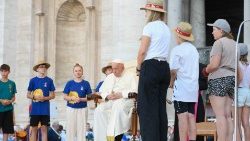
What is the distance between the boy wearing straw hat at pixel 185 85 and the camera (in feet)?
30.6

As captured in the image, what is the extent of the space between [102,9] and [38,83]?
9.62 m

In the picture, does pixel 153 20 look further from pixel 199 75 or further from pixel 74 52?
pixel 74 52

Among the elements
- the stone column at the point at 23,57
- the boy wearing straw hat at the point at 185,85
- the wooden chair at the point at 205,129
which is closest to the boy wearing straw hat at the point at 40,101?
the wooden chair at the point at 205,129

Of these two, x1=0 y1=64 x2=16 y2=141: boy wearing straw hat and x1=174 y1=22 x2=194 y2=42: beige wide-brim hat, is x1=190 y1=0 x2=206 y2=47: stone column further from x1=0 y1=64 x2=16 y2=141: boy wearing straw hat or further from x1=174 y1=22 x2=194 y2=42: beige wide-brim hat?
x1=174 y1=22 x2=194 y2=42: beige wide-brim hat

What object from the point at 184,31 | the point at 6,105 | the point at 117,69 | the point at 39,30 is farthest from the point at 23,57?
the point at 184,31

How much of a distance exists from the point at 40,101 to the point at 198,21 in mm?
9518

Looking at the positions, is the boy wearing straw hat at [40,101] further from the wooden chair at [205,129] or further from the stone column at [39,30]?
the stone column at [39,30]

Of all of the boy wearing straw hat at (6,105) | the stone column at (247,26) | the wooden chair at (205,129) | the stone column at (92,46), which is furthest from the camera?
the stone column at (92,46)

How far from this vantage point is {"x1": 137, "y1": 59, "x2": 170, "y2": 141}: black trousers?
792 centimetres

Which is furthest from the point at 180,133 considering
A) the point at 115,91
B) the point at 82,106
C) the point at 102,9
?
the point at 102,9

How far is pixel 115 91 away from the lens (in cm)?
1248

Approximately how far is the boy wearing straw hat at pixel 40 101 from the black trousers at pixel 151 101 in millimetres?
6129

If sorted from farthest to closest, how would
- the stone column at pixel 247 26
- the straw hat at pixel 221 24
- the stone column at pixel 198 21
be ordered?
the stone column at pixel 198 21, the stone column at pixel 247 26, the straw hat at pixel 221 24

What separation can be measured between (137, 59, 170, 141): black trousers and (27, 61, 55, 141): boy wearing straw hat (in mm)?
6129
